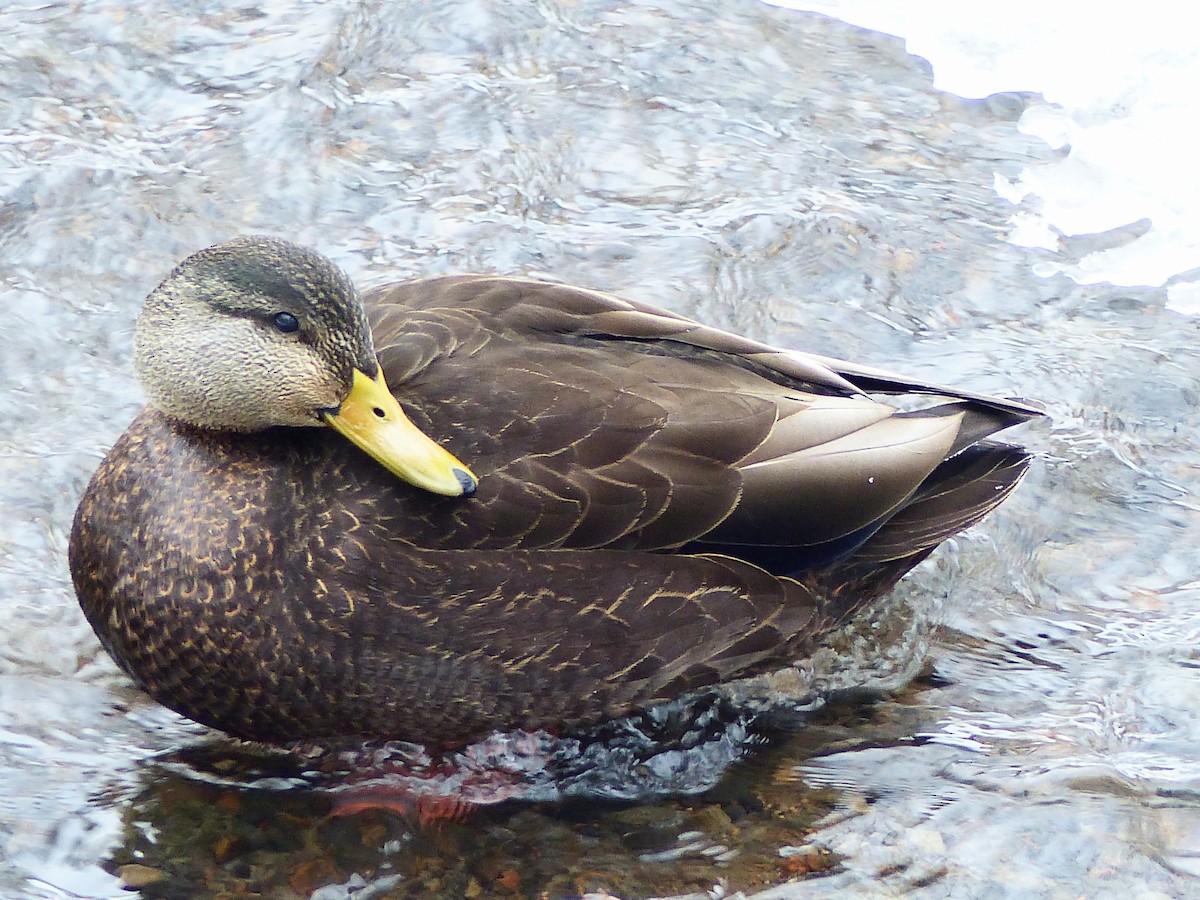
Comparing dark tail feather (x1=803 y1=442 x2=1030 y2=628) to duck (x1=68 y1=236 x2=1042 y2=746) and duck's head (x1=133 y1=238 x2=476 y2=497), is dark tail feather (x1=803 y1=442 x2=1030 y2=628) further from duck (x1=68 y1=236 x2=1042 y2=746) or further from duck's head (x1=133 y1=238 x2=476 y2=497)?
duck's head (x1=133 y1=238 x2=476 y2=497)

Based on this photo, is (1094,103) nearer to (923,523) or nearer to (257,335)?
(923,523)

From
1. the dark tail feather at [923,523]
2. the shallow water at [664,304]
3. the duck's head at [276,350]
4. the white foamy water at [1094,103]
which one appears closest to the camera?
the shallow water at [664,304]

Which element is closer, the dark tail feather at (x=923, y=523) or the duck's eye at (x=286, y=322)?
the duck's eye at (x=286, y=322)

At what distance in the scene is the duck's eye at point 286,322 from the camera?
12.3 ft

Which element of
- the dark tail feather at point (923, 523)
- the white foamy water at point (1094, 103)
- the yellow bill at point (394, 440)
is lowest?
the dark tail feather at point (923, 523)

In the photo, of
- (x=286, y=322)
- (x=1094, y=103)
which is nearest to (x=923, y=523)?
(x=286, y=322)

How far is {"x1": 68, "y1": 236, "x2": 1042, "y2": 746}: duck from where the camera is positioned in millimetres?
3734

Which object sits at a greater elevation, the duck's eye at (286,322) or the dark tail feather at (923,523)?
the duck's eye at (286,322)

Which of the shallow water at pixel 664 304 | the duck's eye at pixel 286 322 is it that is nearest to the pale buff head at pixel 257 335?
the duck's eye at pixel 286 322

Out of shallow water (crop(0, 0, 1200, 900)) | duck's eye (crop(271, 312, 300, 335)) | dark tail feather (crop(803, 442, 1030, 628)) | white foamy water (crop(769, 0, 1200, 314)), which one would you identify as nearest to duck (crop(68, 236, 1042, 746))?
duck's eye (crop(271, 312, 300, 335))

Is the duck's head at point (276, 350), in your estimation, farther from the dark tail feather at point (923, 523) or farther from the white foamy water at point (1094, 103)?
the white foamy water at point (1094, 103)

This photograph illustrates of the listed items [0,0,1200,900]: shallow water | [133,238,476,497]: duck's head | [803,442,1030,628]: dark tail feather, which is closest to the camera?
[0,0,1200,900]: shallow water

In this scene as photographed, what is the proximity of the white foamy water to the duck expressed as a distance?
6.82ft

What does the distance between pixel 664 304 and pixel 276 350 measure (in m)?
1.94
